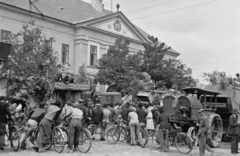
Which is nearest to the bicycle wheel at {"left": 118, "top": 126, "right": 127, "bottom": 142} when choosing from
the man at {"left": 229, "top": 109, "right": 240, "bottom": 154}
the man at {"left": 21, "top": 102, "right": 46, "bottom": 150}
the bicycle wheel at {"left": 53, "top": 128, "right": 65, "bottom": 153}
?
the bicycle wheel at {"left": 53, "top": 128, "right": 65, "bottom": 153}

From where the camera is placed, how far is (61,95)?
27062 mm

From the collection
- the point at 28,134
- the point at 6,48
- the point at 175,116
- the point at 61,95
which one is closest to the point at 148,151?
the point at 175,116

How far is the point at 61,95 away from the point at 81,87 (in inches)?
65.1

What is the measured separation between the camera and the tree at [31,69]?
68.9 feet

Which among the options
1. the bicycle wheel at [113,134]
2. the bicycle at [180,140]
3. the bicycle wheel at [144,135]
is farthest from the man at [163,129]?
the bicycle wheel at [113,134]

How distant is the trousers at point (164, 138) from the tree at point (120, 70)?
1734 centimetres

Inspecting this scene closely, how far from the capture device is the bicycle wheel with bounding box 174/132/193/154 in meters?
13.3

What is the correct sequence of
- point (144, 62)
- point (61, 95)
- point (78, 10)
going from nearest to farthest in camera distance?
1. point (61, 95)
2. point (144, 62)
3. point (78, 10)

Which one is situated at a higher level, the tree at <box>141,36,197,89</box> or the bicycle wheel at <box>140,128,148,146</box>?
the tree at <box>141,36,197,89</box>

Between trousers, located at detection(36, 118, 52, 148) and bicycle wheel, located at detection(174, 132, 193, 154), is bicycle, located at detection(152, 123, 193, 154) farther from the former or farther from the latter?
trousers, located at detection(36, 118, 52, 148)

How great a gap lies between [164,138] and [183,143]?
744 millimetres

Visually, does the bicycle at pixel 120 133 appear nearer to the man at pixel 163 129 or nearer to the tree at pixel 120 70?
the man at pixel 163 129

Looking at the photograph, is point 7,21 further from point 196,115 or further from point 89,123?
point 196,115

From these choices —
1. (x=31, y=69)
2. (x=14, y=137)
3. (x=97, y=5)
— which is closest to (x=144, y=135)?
(x=14, y=137)
